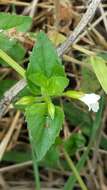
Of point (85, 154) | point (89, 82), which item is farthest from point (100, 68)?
point (85, 154)

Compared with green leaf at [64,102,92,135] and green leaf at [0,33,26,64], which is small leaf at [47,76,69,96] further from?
green leaf at [64,102,92,135]

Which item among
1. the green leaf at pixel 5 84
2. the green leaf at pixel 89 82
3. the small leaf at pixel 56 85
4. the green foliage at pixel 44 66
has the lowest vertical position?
the green leaf at pixel 89 82

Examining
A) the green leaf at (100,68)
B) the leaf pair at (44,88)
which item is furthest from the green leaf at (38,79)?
the green leaf at (100,68)

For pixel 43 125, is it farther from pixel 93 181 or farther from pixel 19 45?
pixel 93 181

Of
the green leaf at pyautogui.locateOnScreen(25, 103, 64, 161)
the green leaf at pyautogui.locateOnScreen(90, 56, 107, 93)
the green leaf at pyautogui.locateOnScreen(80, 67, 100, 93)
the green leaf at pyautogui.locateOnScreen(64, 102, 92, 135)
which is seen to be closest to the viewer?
the green leaf at pyautogui.locateOnScreen(25, 103, 64, 161)

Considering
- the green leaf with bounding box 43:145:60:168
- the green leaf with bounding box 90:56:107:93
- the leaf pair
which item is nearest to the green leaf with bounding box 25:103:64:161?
the leaf pair

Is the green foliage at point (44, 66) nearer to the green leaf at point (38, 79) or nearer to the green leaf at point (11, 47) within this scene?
the green leaf at point (38, 79)

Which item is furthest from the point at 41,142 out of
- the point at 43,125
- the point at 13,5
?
the point at 13,5
